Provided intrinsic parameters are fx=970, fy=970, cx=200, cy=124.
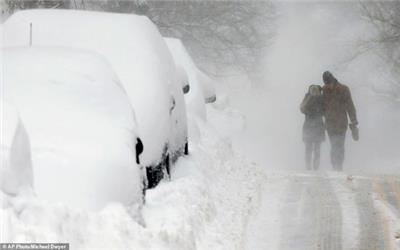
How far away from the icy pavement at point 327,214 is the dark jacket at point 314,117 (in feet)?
12.2

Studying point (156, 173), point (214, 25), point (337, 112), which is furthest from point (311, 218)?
point (214, 25)

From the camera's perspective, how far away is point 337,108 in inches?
627

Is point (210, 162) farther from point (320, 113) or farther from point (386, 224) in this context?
point (320, 113)

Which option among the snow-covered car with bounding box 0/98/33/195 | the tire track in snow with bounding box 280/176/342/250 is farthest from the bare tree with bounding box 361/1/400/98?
the snow-covered car with bounding box 0/98/33/195

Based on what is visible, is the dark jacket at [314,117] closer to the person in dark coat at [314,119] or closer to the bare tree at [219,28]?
the person in dark coat at [314,119]

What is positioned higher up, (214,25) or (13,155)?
(13,155)

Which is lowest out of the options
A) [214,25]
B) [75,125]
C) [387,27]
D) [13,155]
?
[214,25]

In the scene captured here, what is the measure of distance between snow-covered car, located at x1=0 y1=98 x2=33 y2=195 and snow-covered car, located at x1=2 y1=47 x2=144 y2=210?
76 centimetres

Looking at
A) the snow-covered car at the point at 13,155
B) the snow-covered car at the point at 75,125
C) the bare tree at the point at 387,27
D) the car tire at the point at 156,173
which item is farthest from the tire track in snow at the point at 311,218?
the bare tree at the point at 387,27

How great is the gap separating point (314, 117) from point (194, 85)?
9.97ft

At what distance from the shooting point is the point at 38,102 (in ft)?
23.6

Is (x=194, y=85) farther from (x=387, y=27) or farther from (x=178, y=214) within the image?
(x=387, y=27)

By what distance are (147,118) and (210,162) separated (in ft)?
9.04

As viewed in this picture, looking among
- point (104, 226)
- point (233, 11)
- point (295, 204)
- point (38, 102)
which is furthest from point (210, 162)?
point (233, 11)
